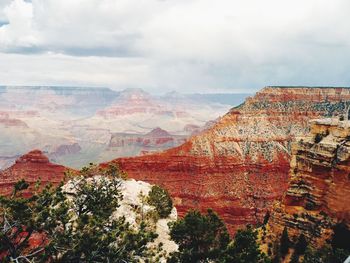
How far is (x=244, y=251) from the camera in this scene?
32719mm

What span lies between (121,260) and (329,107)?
354 feet

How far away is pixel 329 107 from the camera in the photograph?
407ft

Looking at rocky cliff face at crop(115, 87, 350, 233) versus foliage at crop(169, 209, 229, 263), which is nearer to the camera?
foliage at crop(169, 209, 229, 263)

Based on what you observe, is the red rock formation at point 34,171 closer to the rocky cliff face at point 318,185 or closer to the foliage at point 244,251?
the rocky cliff face at point 318,185

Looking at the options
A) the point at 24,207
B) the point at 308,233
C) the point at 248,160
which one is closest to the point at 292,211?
the point at 308,233

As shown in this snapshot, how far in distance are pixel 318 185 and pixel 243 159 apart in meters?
73.1

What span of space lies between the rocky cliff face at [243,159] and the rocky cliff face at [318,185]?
5600 cm

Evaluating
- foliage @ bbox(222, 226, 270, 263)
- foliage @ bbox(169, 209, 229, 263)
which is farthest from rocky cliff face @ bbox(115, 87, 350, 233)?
foliage @ bbox(222, 226, 270, 263)

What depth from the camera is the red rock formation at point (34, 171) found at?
117062mm

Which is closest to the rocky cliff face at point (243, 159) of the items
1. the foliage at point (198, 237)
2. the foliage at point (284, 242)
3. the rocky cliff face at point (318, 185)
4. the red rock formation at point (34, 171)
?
the red rock formation at point (34, 171)

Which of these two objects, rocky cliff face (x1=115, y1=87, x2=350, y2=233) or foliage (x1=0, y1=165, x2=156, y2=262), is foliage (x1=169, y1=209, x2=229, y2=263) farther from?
rocky cliff face (x1=115, y1=87, x2=350, y2=233)

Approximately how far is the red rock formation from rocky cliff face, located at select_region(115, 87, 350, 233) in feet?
59.2

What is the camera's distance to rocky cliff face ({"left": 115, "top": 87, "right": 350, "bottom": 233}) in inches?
3994

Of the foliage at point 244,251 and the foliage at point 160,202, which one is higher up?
the foliage at point 244,251
